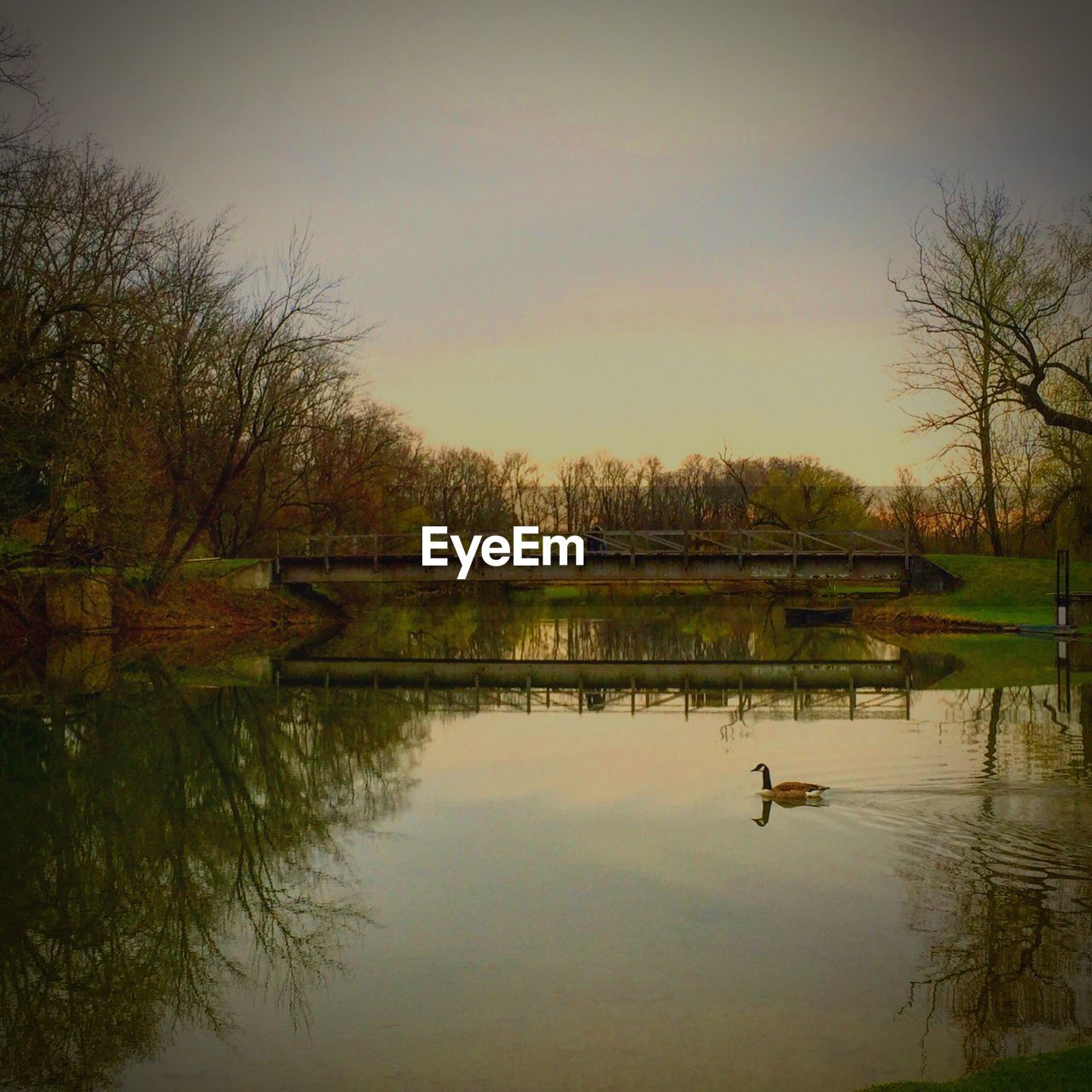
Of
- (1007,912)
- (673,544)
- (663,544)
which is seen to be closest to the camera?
(1007,912)

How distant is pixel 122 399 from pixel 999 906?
19472mm

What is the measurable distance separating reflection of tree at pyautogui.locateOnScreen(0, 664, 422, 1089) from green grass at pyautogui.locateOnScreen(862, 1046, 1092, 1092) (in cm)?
384

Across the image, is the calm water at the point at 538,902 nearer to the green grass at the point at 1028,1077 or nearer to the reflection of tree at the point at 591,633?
the green grass at the point at 1028,1077

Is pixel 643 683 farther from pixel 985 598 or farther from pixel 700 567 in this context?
pixel 985 598

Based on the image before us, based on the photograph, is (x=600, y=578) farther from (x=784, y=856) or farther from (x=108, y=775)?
(x=784, y=856)

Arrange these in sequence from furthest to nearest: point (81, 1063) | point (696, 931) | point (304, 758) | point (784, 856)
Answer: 1. point (304, 758)
2. point (784, 856)
3. point (696, 931)
4. point (81, 1063)

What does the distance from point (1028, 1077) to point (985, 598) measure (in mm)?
39119

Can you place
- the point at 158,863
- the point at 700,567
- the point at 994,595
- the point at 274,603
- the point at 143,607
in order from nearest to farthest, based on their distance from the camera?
1. the point at 158,863
2. the point at 143,607
3. the point at 994,595
4. the point at 274,603
5. the point at 700,567

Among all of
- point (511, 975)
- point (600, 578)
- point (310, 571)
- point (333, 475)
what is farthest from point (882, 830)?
point (333, 475)

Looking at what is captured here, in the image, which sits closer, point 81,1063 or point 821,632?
Answer: point 81,1063

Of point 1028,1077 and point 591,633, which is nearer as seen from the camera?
point 1028,1077

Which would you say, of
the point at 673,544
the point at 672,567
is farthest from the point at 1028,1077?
the point at 673,544

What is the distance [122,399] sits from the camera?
2383 cm

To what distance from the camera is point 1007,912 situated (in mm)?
8797
